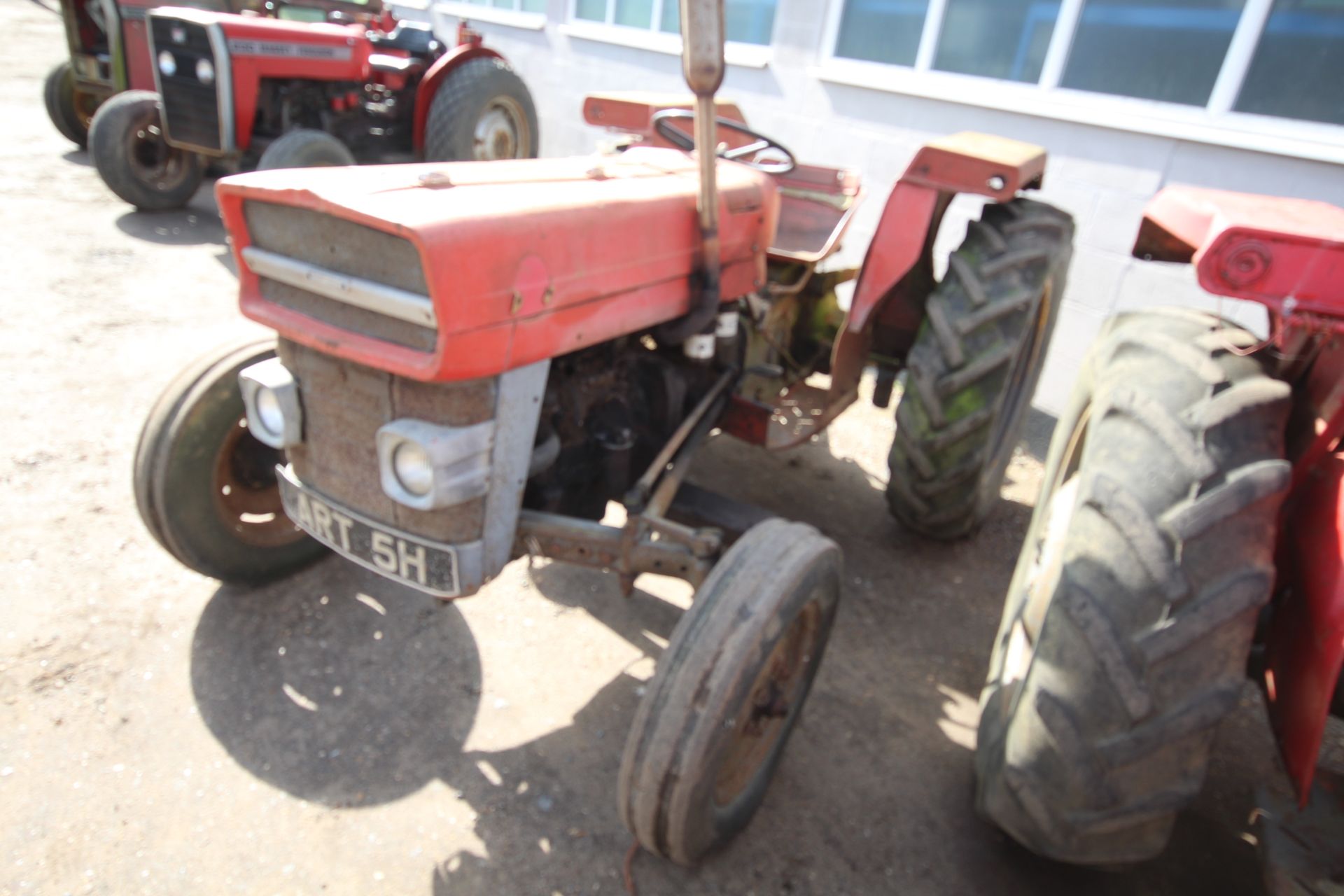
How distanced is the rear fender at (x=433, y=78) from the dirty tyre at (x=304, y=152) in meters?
1.31

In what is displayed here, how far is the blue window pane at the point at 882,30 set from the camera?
16.8 ft

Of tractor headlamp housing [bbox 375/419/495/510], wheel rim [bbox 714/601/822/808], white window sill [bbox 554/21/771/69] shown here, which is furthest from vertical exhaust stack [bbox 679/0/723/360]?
white window sill [bbox 554/21/771/69]

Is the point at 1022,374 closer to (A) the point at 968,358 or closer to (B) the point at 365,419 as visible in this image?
(A) the point at 968,358

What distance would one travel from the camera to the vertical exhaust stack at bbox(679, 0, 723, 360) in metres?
1.64

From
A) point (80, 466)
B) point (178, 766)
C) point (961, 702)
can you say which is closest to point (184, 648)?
point (178, 766)

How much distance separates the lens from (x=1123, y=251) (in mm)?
4371

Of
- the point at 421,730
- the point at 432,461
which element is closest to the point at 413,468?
the point at 432,461

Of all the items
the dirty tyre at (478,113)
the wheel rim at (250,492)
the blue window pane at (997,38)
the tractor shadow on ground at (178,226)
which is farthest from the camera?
the dirty tyre at (478,113)

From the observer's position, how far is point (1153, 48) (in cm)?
415

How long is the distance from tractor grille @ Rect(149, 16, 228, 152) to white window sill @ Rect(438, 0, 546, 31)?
133 inches

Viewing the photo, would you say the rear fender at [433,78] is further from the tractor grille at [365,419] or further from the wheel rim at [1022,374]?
the tractor grille at [365,419]

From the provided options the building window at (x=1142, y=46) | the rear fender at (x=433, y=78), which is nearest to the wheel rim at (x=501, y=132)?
the rear fender at (x=433, y=78)

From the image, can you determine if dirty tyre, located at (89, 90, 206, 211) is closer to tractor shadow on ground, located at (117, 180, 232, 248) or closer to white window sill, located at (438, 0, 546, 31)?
tractor shadow on ground, located at (117, 180, 232, 248)

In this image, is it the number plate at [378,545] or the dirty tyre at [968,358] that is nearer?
the number plate at [378,545]
